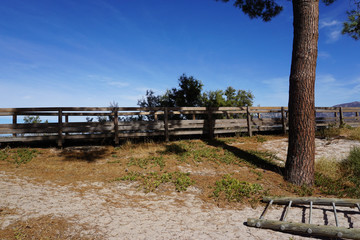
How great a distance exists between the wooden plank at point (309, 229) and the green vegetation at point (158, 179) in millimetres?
2495

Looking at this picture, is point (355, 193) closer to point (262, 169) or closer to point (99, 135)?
point (262, 169)

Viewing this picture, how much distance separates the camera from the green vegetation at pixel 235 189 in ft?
19.1

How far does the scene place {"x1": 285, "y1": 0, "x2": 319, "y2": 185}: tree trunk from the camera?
6.95 m

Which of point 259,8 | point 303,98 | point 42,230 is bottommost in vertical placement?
point 42,230

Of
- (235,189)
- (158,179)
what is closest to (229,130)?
(235,189)

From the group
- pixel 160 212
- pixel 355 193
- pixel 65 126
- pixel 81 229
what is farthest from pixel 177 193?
pixel 65 126

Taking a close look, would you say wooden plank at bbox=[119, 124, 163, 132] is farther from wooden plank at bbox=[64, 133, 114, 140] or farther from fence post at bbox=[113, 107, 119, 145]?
wooden plank at bbox=[64, 133, 114, 140]

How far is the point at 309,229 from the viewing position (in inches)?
150

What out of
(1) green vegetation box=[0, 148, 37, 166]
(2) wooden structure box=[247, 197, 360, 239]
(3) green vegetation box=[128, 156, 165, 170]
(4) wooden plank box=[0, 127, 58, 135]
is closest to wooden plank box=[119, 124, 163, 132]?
(3) green vegetation box=[128, 156, 165, 170]

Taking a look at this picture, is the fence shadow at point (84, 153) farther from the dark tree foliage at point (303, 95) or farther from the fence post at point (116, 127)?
the dark tree foliage at point (303, 95)

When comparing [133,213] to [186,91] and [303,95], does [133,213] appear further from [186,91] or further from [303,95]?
[186,91]

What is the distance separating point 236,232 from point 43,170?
734cm

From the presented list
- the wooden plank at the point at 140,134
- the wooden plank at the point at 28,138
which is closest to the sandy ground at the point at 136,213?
the wooden plank at the point at 28,138

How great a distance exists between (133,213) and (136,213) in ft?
0.22
